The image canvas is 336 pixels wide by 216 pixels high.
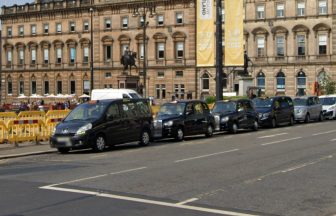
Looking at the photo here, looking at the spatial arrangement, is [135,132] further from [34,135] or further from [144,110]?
[34,135]

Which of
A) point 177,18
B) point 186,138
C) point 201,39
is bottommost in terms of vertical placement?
point 186,138

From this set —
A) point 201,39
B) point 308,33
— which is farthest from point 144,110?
point 308,33

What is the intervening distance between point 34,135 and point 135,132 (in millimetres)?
4574

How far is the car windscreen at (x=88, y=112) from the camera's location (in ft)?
70.3

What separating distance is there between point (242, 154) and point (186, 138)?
901 centimetres

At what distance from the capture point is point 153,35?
8675 cm

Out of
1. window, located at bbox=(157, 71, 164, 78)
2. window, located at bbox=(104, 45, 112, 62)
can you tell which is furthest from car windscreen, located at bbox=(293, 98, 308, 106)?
window, located at bbox=(104, 45, 112, 62)

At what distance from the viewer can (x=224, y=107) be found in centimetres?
3169

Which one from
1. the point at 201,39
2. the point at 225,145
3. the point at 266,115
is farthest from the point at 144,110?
the point at 201,39

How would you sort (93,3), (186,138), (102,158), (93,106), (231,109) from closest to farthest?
(102,158), (93,106), (186,138), (231,109), (93,3)

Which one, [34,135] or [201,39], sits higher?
[201,39]

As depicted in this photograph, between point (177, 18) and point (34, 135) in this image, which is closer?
point (34, 135)

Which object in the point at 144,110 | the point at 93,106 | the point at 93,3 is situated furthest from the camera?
the point at 93,3

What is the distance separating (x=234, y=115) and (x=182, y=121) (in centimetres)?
525
